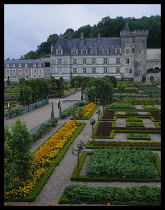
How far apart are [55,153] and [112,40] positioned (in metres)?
53.1

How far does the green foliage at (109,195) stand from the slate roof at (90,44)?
2195 inches

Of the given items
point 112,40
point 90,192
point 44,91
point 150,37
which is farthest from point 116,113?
point 150,37

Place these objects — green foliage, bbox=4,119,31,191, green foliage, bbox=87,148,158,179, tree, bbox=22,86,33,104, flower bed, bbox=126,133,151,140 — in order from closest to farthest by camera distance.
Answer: green foliage, bbox=4,119,31,191 < green foliage, bbox=87,148,158,179 < flower bed, bbox=126,133,151,140 < tree, bbox=22,86,33,104

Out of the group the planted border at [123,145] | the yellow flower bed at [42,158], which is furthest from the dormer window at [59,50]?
the planted border at [123,145]

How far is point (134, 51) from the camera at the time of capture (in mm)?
61562

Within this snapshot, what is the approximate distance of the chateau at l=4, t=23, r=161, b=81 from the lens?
60844 mm

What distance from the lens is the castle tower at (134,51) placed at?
60.3 m

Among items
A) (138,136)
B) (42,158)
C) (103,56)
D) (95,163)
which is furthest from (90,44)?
(95,163)

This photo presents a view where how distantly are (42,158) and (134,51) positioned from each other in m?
54.8

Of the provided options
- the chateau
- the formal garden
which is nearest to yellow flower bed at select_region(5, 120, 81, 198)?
the formal garden

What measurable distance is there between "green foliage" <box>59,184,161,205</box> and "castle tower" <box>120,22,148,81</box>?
180ft

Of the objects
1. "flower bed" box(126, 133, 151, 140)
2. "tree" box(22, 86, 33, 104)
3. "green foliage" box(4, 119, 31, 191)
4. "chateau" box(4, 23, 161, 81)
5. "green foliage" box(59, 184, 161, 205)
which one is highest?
"chateau" box(4, 23, 161, 81)

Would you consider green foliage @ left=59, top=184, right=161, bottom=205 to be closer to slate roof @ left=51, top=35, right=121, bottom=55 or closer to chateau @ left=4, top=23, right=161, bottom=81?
chateau @ left=4, top=23, right=161, bottom=81
